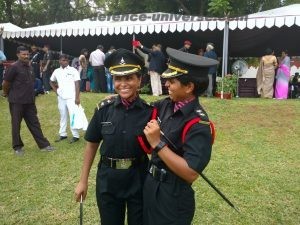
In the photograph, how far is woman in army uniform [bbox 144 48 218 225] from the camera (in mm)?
2072

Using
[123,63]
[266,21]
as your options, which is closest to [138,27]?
[266,21]

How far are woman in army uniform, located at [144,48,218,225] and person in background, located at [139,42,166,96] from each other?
31.0 feet

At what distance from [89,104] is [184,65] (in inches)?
337

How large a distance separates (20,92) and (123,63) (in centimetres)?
442

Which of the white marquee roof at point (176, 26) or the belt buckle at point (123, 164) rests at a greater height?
A: the white marquee roof at point (176, 26)

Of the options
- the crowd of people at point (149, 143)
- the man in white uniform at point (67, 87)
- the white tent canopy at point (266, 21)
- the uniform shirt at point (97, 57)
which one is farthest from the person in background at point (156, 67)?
the crowd of people at point (149, 143)

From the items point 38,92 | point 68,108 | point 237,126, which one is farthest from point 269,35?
point 68,108

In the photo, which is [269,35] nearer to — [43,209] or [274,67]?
[274,67]

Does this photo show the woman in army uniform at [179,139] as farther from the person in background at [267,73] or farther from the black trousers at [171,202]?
the person in background at [267,73]

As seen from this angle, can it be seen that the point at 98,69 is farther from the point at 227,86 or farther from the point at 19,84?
the point at 19,84

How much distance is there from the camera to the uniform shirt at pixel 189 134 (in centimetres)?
205

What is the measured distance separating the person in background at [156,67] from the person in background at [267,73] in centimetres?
299

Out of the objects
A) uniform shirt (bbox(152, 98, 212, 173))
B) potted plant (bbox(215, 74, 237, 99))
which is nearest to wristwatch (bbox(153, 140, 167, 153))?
uniform shirt (bbox(152, 98, 212, 173))

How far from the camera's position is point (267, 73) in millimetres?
11516
